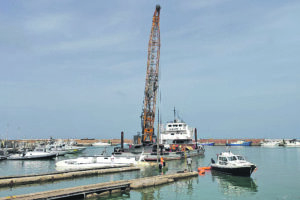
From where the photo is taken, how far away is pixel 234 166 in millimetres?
31031

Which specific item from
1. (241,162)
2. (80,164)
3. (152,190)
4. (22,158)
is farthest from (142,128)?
(152,190)

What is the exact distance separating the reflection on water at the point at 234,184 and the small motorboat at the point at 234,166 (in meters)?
0.67

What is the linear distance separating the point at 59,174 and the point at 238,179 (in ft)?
67.5

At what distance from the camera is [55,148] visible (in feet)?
241

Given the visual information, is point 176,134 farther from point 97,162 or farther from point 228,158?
point 228,158

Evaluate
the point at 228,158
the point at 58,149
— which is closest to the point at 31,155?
the point at 58,149

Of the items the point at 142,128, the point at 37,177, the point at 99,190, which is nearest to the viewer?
the point at 99,190

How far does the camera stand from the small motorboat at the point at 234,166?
30.3 metres

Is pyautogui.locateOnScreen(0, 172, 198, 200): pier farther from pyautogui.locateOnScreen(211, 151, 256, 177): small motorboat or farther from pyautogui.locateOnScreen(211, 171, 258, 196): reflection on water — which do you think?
pyautogui.locateOnScreen(211, 151, 256, 177): small motorboat

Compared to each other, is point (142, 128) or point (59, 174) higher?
point (142, 128)

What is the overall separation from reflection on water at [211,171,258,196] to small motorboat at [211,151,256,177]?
670mm

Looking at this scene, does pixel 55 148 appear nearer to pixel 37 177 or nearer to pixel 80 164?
pixel 80 164

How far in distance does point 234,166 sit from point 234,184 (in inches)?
131

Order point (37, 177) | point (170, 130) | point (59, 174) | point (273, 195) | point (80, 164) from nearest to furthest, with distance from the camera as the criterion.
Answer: point (273, 195), point (37, 177), point (59, 174), point (80, 164), point (170, 130)
